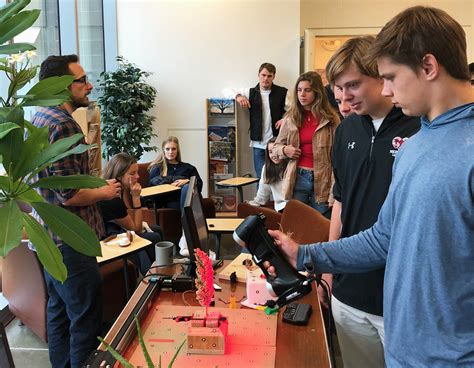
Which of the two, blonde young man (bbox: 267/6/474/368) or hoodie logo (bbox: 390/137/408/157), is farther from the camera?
hoodie logo (bbox: 390/137/408/157)

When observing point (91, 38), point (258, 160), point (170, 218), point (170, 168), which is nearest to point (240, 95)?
point (258, 160)

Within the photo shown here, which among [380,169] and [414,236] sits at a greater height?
[380,169]

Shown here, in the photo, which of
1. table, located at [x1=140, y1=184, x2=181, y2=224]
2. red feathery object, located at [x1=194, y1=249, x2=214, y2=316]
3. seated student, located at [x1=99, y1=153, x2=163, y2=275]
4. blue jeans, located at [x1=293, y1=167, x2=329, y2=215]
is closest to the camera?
red feathery object, located at [x1=194, y1=249, x2=214, y2=316]

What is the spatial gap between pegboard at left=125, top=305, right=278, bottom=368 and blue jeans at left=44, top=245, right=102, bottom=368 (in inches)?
26.7

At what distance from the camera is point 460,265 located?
970 mm

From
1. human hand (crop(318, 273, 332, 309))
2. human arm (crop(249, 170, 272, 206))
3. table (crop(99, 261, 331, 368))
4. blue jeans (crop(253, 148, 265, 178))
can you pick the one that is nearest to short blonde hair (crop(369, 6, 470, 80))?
table (crop(99, 261, 331, 368))

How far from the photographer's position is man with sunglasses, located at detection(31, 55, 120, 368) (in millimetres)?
2123

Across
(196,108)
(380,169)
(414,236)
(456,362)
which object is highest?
(196,108)

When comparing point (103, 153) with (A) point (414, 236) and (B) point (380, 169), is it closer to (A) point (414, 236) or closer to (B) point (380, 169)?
(B) point (380, 169)

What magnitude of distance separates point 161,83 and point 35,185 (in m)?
5.97

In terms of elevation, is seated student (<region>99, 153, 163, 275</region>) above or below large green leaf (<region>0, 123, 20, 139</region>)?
below

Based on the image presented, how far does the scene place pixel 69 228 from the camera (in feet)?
2.60

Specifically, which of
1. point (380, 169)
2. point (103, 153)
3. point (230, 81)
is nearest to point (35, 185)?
point (380, 169)

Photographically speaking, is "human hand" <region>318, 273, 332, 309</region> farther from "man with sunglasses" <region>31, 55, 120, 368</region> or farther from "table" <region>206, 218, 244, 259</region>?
"table" <region>206, 218, 244, 259</region>
